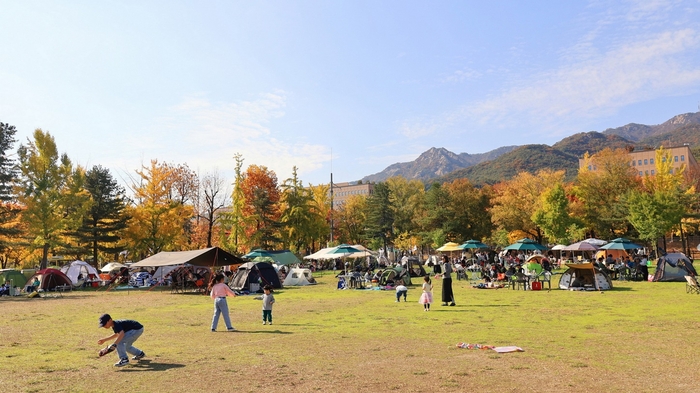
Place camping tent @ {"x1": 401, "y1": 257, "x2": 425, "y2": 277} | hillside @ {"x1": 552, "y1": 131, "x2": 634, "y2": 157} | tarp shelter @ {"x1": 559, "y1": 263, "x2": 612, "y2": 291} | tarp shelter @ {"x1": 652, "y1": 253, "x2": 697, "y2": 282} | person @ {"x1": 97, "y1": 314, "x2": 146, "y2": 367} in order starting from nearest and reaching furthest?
person @ {"x1": 97, "y1": 314, "x2": 146, "y2": 367}
tarp shelter @ {"x1": 559, "y1": 263, "x2": 612, "y2": 291}
tarp shelter @ {"x1": 652, "y1": 253, "x2": 697, "y2": 282}
camping tent @ {"x1": 401, "y1": 257, "x2": 425, "y2": 277}
hillside @ {"x1": 552, "y1": 131, "x2": 634, "y2": 157}

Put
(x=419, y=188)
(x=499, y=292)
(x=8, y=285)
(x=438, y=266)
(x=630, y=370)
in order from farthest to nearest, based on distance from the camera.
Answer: (x=419, y=188) < (x=438, y=266) < (x=8, y=285) < (x=499, y=292) < (x=630, y=370)

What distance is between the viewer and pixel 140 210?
40812 mm

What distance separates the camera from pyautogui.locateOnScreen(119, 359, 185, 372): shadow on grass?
8688 millimetres

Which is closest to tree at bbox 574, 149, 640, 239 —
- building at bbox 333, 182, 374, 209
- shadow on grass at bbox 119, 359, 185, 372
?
shadow on grass at bbox 119, 359, 185, 372

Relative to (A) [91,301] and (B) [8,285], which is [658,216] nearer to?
(A) [91,301]

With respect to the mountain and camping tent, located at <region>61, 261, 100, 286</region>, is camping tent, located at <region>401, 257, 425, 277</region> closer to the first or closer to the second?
camping tent, located at <region>61, 261, 100, 286</region>

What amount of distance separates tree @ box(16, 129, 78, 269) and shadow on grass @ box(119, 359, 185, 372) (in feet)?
101

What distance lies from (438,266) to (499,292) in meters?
16.6

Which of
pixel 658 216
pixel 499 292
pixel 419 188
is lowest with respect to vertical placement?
pixel 499 292

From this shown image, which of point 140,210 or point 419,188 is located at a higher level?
point 419,188

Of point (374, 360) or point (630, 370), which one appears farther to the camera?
point (374, 360)

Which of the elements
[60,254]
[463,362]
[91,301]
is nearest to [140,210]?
[60,254]

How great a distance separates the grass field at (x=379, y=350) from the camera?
7.57m

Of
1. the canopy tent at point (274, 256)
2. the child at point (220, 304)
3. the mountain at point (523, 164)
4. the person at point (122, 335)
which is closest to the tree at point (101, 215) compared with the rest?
the canopy tent at point (274, 256)
